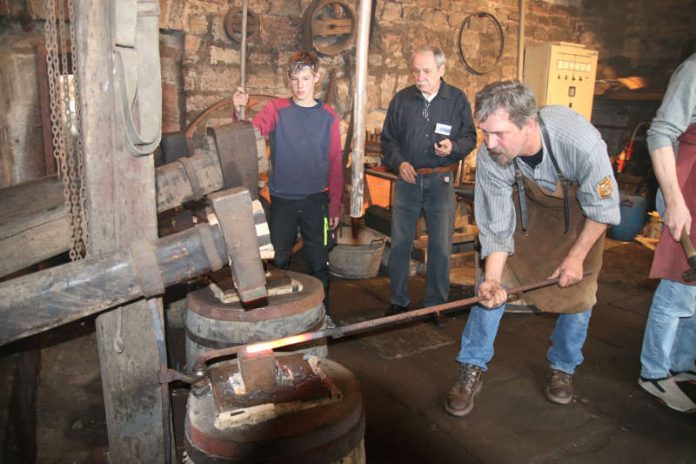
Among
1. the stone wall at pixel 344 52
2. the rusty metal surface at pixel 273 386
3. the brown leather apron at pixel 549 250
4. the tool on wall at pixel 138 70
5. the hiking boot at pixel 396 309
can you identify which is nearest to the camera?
the tool on wall at pixel 138 70

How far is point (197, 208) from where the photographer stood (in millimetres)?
4207

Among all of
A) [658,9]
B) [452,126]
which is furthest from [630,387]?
[658,9]

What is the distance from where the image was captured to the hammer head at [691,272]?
2887 millimetres

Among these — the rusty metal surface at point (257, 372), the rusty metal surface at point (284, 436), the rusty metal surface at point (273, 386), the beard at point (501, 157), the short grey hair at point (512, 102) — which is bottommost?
the rusty metal surface at point (284, 436)

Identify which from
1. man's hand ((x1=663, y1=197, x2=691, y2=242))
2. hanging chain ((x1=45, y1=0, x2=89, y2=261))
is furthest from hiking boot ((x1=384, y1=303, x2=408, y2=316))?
hanging chain ((x1=45, y1=0, x2=89, y2=261))

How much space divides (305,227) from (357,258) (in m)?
1.34

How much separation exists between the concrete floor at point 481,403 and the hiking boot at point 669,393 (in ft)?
0.14

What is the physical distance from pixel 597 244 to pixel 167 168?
224 centimetres

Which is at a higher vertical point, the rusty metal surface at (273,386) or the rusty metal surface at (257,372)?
the rusty metal surface at (257,372)

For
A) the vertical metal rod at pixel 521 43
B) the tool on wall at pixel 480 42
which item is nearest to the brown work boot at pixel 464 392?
the tool on wall at pixel 480 42

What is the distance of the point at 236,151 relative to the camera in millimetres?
2484

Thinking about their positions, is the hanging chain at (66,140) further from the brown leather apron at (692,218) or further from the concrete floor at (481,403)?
the brown leather apron at (692,218)

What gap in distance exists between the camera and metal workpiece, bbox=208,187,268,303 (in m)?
1.63

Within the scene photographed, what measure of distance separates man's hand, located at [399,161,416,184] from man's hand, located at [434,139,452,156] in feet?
0.74
